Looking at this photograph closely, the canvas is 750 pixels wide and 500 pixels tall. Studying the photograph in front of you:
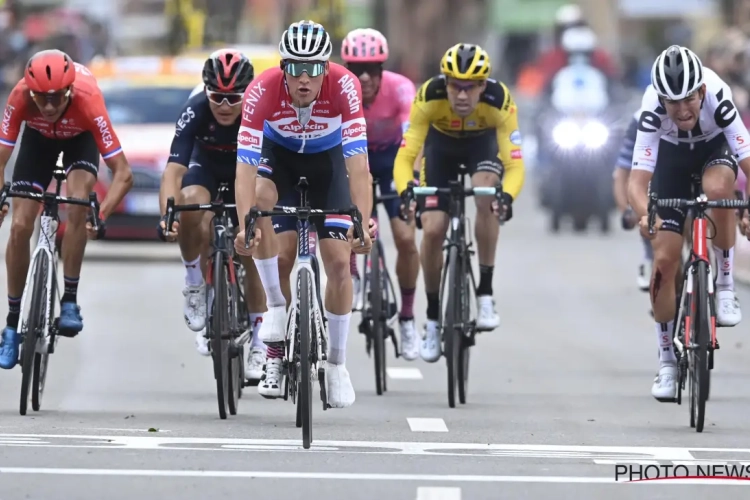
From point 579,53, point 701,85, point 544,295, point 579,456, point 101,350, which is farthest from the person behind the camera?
point 579,53

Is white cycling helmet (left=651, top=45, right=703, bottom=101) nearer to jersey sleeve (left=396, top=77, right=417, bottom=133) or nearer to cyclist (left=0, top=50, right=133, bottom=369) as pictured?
jersey sleeve (left=396, top=77, right=417, bottom=133)

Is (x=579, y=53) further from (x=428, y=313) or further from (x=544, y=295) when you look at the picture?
(x=428, y=313)

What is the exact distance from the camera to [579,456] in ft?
34.2

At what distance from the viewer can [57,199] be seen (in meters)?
12.1

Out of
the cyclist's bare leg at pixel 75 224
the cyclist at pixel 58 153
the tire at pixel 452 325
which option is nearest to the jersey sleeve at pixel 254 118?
the cyclist at pixel 58 153

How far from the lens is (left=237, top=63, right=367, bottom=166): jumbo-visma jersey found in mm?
10758

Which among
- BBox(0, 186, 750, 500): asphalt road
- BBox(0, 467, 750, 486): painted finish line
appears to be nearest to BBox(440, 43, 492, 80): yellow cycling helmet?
BBox(0, 186, 750, 500): asphalt road

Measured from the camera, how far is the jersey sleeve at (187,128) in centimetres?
1257

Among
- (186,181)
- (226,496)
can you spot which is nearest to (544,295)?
(186,181)

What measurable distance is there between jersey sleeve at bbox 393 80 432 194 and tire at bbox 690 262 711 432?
230cm

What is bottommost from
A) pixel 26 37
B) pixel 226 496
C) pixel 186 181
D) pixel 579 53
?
pixel 226 496

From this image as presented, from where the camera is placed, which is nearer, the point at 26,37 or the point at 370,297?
the point at 370,297

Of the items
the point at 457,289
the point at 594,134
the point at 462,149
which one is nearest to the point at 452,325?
the point at 457,289

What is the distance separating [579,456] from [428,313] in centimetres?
338
